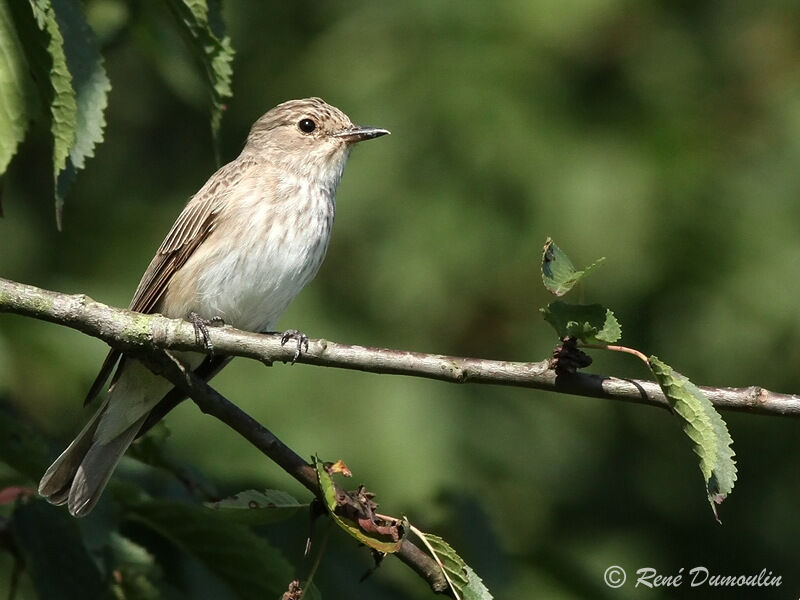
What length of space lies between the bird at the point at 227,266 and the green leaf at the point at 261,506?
4.66 feet

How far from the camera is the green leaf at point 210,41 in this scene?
324 centimetres

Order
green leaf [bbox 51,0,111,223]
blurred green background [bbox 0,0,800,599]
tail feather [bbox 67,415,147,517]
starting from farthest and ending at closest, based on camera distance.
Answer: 1. blurred green background [bbox 0,0,800,599]
2. tail feather [bbox 67,415,147,517]
3. green leaf [bbox 51,0,111,223]

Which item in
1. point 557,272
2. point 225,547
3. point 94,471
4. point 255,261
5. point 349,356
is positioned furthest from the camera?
point 255,261

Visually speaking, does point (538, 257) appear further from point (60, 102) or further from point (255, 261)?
point (60, 102)

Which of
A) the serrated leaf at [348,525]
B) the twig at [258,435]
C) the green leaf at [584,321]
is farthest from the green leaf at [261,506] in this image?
the green leaf at [584,321]

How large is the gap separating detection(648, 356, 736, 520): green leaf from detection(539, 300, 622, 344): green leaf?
0.55 ft

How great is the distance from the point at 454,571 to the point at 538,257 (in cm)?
431

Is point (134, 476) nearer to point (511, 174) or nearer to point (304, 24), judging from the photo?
point (511, 174)

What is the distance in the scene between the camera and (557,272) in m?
2.84

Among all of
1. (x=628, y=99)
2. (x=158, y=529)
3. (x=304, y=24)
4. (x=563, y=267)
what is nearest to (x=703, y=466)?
(x=563, y=267)

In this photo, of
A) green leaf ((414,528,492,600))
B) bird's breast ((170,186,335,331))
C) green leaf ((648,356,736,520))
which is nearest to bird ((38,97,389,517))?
bird's breast ((170,186,335,331))

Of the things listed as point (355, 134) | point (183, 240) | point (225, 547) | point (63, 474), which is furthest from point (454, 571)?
point (355, 134)

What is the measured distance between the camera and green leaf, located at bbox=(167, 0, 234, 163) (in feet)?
10.6

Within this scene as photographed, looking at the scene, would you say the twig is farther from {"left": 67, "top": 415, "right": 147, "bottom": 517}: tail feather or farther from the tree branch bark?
{"left": 67, "top": 415, "right": 147, "bottom": 517}: tail feather
